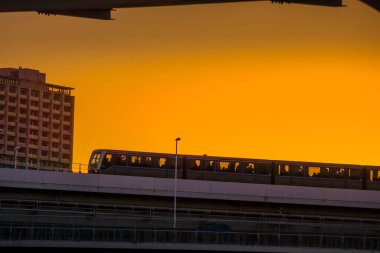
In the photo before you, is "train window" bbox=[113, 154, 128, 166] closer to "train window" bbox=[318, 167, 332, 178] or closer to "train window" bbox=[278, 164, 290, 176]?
"train window" bbox=[278, 164, 290, 176]

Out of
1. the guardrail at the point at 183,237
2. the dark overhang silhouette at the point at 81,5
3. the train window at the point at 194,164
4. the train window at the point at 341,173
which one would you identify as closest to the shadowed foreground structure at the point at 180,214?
the guardrail at the point at 183,237

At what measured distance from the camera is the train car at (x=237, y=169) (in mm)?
104581

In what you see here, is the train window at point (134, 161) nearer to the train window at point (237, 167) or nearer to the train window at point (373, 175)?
the train window at point (237, 167)

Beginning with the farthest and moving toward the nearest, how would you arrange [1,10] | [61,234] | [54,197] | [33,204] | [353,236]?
[54,197] < [33,204] < [353,236] < [61,234] < [1,10]

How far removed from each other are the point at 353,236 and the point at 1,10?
27.7 meters

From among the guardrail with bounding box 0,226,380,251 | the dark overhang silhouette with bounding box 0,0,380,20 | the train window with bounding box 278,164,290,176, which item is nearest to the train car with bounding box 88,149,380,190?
the train window with bounding box 278,164,290,176

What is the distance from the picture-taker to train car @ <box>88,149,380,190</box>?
105 metres

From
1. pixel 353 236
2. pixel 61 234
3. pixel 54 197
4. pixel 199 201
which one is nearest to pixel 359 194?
pixel 199 201

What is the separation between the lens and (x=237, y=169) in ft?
350

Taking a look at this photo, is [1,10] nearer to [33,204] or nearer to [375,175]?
[33,204]

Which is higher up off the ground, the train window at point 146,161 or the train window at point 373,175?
the train window at point 146,161

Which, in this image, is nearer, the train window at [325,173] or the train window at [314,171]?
the train window at [314,171]

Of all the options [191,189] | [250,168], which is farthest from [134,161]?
[250,168]

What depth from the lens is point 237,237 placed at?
67250 millimetres
